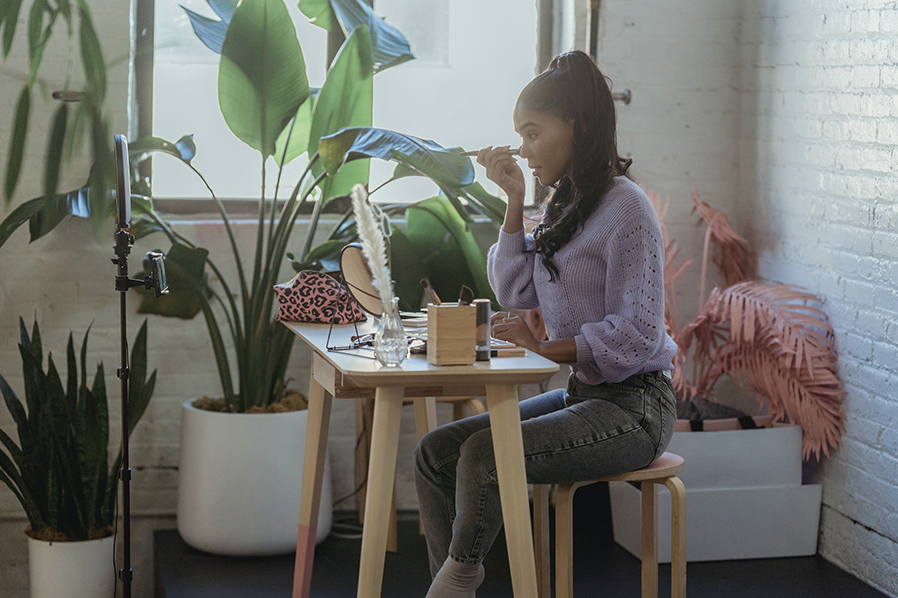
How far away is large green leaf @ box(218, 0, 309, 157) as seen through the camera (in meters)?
2.60

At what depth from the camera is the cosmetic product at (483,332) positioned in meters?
1.67

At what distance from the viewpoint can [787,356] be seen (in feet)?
8.73

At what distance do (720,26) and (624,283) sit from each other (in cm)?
177

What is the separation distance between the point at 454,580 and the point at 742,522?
1321 mm

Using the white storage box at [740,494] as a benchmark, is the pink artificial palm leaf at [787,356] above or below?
above

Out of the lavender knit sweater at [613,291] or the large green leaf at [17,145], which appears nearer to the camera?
the lavender knit sweater at [613,291]

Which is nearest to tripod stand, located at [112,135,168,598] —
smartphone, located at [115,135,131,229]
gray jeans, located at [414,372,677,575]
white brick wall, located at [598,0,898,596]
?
smartphone, located at [115,135,131,229]

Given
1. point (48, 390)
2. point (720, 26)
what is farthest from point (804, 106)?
point (48, 390)

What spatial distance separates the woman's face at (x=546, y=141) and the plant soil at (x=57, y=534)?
1602 millimetres

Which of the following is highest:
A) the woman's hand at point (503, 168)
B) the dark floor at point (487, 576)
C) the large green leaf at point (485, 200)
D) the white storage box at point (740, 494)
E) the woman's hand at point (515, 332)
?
the woman's hand at point (503, 168)

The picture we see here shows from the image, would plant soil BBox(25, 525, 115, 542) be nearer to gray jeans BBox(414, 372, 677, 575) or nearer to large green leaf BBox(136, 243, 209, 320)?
large green leaf BBox(136, 243, 209, 320)

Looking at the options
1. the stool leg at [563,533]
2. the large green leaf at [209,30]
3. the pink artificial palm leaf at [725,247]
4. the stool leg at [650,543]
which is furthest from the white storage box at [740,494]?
the large green leaf at [209,30]

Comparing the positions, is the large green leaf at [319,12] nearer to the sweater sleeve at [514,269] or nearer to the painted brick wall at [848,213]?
the sweater sleeve at [514,269]

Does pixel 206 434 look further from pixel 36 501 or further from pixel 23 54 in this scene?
pixel 23 54
